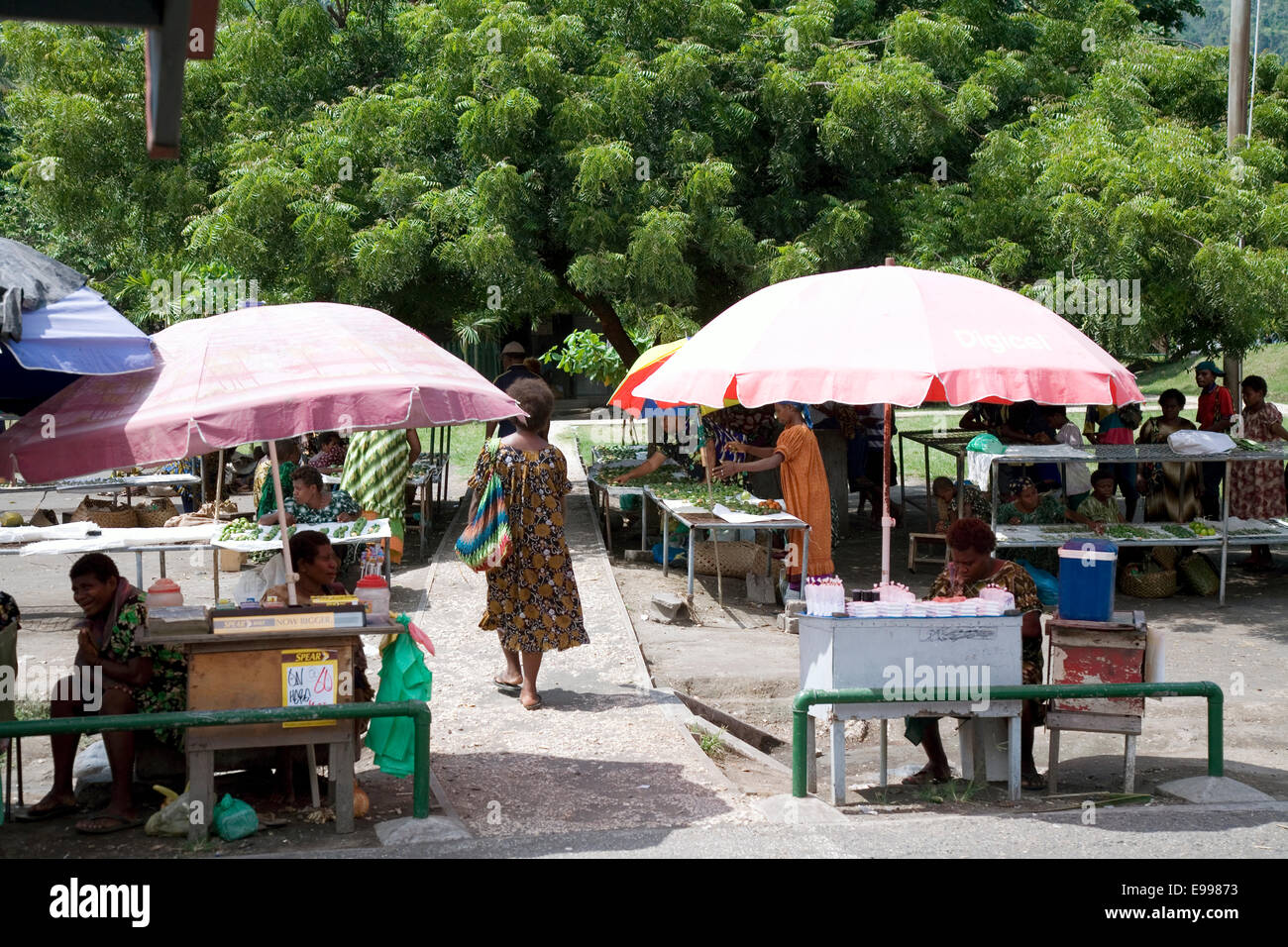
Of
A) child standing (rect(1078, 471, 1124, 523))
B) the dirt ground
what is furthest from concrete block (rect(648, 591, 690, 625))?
child standing (rect(1078, 471, 1124, 523))

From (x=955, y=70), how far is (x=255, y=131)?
320 inches

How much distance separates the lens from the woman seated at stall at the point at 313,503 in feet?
32.3

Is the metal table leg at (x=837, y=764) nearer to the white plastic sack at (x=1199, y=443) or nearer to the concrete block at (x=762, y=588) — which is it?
the concrete block at (x=762, y=588)

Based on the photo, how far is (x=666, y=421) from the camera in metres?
18.9

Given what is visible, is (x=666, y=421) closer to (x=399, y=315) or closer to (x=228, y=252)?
(x=399, y=315)

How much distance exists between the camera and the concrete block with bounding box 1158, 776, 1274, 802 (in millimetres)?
6250

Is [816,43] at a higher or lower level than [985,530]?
higher

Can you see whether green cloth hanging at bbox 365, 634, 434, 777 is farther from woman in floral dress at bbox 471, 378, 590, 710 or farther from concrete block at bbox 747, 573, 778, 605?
concrete block at bbox 747, 573, 778, 605

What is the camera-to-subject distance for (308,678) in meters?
5.70

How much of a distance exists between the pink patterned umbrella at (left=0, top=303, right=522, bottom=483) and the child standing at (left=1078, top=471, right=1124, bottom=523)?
8195 millimetres

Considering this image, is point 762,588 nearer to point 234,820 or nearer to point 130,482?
point 234,820

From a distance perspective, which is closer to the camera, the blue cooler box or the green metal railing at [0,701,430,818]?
the green metal railing at [0,701,430,818]

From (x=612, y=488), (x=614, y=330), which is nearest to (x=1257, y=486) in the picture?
(x=612, y=488)

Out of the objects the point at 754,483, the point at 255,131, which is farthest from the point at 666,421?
the point at 255,131
